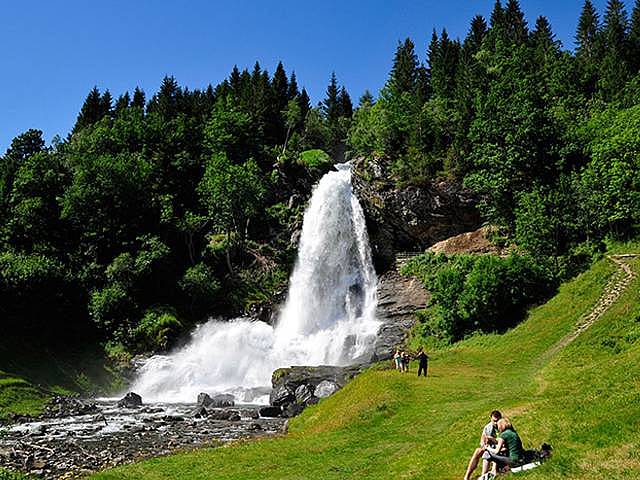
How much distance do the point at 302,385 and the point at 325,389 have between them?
191 cm

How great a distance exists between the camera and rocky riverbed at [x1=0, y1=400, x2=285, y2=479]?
22078mm

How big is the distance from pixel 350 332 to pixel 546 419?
33.3 m

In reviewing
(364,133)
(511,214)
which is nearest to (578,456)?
(511,214)

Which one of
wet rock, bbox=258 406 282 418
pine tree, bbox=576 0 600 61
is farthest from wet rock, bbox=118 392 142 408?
pine tree, bbox=576 0 600 61

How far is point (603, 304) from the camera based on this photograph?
32.5 metres

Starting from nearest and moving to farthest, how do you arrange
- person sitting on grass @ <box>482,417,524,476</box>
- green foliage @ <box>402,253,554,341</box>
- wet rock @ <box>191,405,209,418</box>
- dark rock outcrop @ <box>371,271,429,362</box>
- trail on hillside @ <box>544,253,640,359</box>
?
person sitting on grass @ <box>482,417,524,476</box>, trail on hillside @ <box>544,253,640,359</box>, wet rock @ <box>191,405,209,418</box>, green foliage @ <box>402,253,554,341</box>, dark rock outcrop @ <box>371,271,429,362</box>

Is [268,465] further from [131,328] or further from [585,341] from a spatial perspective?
[131,328]

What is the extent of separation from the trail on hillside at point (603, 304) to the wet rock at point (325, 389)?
43.5 ft

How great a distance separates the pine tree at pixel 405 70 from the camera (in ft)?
266

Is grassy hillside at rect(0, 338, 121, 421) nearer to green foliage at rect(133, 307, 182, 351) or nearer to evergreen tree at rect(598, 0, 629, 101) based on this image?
green foliage at rect(133, 307, 182, 351)

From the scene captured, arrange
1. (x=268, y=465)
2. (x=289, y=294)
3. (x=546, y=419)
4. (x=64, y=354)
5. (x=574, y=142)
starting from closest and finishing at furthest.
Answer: (x=546, y=419) → (x=268, y=465) → (x=64, y=354) → (x=574, y=142) → (x=289, y=294)

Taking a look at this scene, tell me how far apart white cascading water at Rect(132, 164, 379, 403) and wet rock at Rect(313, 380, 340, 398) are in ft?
23.6

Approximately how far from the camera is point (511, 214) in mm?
51812

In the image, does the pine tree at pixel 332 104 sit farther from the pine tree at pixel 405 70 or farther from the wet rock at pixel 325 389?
the wet rock at pixel 325 389
